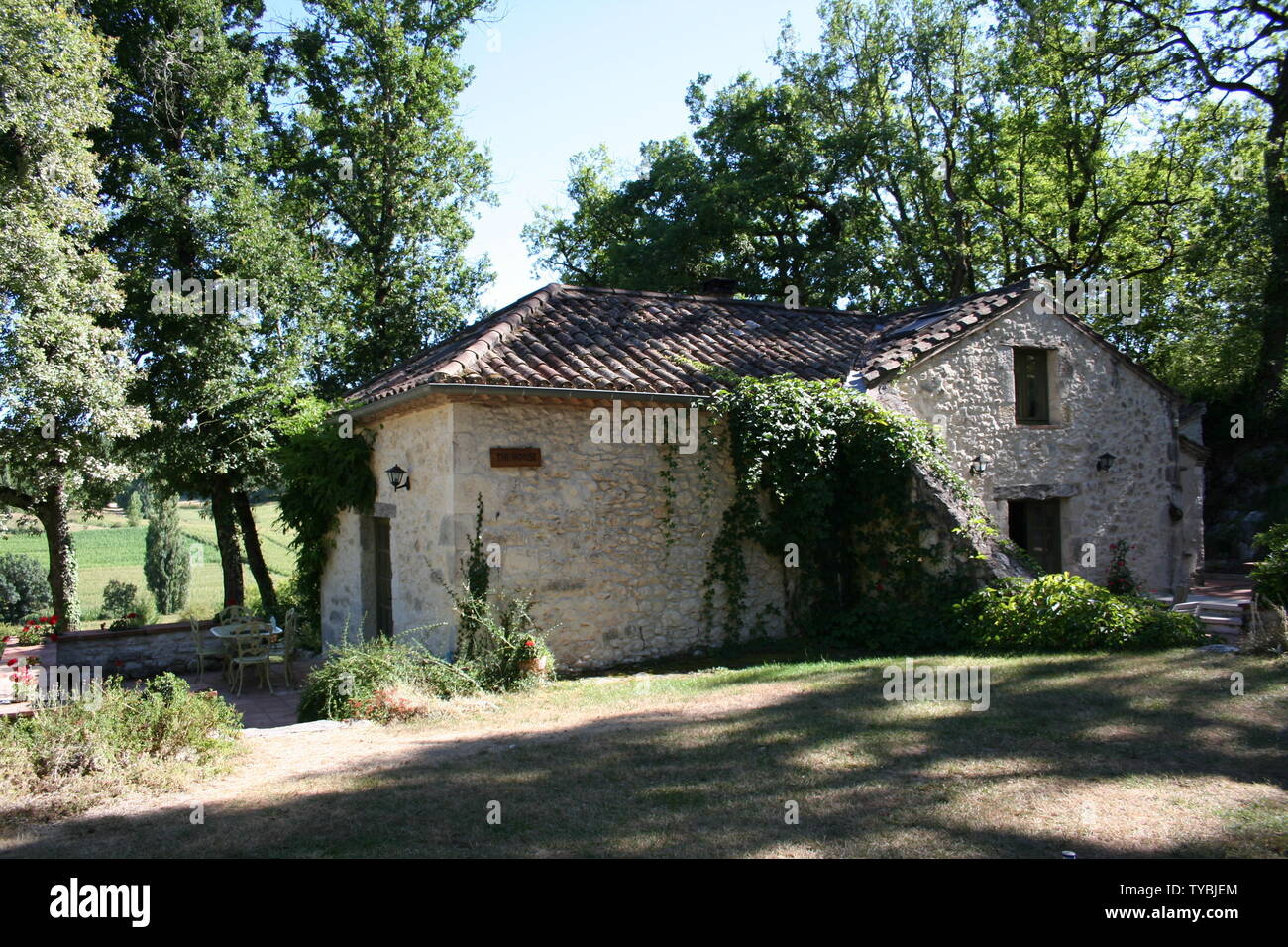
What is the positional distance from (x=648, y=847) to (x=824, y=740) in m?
2.39

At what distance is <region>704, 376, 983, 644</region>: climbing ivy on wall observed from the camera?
34.5 feet

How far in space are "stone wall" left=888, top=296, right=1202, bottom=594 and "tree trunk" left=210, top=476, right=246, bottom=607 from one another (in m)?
12.6

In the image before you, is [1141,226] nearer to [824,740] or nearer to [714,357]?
[714,357]

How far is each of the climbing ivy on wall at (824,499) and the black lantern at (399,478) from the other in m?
3.73

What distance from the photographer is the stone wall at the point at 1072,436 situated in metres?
Answer: 12.4

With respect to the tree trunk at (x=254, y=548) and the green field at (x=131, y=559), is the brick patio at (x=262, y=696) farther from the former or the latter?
the green field at (x=131, y=559)

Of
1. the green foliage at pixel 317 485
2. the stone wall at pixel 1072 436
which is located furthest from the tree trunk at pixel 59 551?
the stone wall at pixel 1072 436

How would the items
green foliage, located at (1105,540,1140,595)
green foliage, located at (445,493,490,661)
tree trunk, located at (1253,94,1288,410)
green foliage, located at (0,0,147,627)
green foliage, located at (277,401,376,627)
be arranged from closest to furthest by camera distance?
green foliage, located at (445,493,490,661) → green foliage, located at (277,401,376,627) → green foliage, located at (1105,540,1140,595) → green foliage, located at (0,0,147,627) → tree trunk, located at (1253,94,1288,410)

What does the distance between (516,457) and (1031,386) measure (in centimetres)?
838

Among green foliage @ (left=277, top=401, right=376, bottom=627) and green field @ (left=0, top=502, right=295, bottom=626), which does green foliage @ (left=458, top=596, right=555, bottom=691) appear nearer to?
green foliage @ (left=277, top=401, right=376, bottom=627)

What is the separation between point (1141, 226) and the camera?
2305 cm

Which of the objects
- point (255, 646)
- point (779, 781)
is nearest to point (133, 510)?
point (255, 646)

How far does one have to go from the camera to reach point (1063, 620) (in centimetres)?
951

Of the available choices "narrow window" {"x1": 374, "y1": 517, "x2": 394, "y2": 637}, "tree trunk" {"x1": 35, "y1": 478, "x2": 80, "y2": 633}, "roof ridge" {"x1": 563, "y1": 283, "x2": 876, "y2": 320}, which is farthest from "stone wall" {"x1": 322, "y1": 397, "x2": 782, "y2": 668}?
"tree trunk" {"x1": 35, "y1": 478, "x2": 80, "y2": 633}
